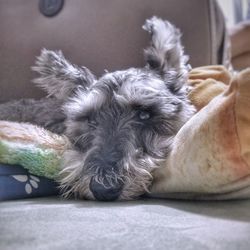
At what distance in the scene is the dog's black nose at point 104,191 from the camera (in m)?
1.01

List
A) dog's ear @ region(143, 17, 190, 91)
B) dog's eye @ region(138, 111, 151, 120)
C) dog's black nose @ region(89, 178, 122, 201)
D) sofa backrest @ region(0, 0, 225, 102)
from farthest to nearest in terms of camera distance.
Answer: sofa backrest @ region(0, 0, 225, 102), dog's ear @ region(143, 17, 190, 91), dog's eye @ region(138, 111, 151, 120), dog's black nose @ region(89, 178, 122, 201)

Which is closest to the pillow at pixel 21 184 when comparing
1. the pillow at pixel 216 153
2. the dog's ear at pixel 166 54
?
the pillow at pixel 216 153

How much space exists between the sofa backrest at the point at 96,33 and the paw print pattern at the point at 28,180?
563 millimetres

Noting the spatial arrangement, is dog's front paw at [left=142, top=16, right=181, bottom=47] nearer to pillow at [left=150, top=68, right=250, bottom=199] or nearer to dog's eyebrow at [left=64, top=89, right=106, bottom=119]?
dog's eyebrow at [left=64, top=89, right=106, bottom=119]

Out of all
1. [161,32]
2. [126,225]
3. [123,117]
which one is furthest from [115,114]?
[126,225]

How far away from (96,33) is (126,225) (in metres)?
0.96

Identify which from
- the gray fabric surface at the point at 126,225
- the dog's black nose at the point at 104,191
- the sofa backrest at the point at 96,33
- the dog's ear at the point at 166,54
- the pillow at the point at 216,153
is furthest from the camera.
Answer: the sofa backrest at the point at 96,33

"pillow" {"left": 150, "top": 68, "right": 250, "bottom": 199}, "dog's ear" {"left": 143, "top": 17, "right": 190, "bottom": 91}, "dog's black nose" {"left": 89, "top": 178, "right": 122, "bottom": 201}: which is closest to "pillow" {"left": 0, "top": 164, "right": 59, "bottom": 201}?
"dog's black nose" {"left": 89, "top": 178, "right": 122, "bottom": 201}

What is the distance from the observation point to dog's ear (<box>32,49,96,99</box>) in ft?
4.64

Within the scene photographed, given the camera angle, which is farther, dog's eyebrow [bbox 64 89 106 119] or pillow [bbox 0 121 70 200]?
dog's eyebrow [bbox 64 89 106 119]

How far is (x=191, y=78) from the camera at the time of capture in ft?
4.80

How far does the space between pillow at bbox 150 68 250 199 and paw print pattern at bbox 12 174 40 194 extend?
11.3 inches

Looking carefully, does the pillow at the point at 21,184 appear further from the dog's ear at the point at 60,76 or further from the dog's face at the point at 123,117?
the dog's ear at the point at 60,76

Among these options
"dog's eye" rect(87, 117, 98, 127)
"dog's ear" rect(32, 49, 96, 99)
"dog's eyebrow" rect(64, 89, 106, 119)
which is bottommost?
"dog's eye" rect(87, 117, 98, 127)
